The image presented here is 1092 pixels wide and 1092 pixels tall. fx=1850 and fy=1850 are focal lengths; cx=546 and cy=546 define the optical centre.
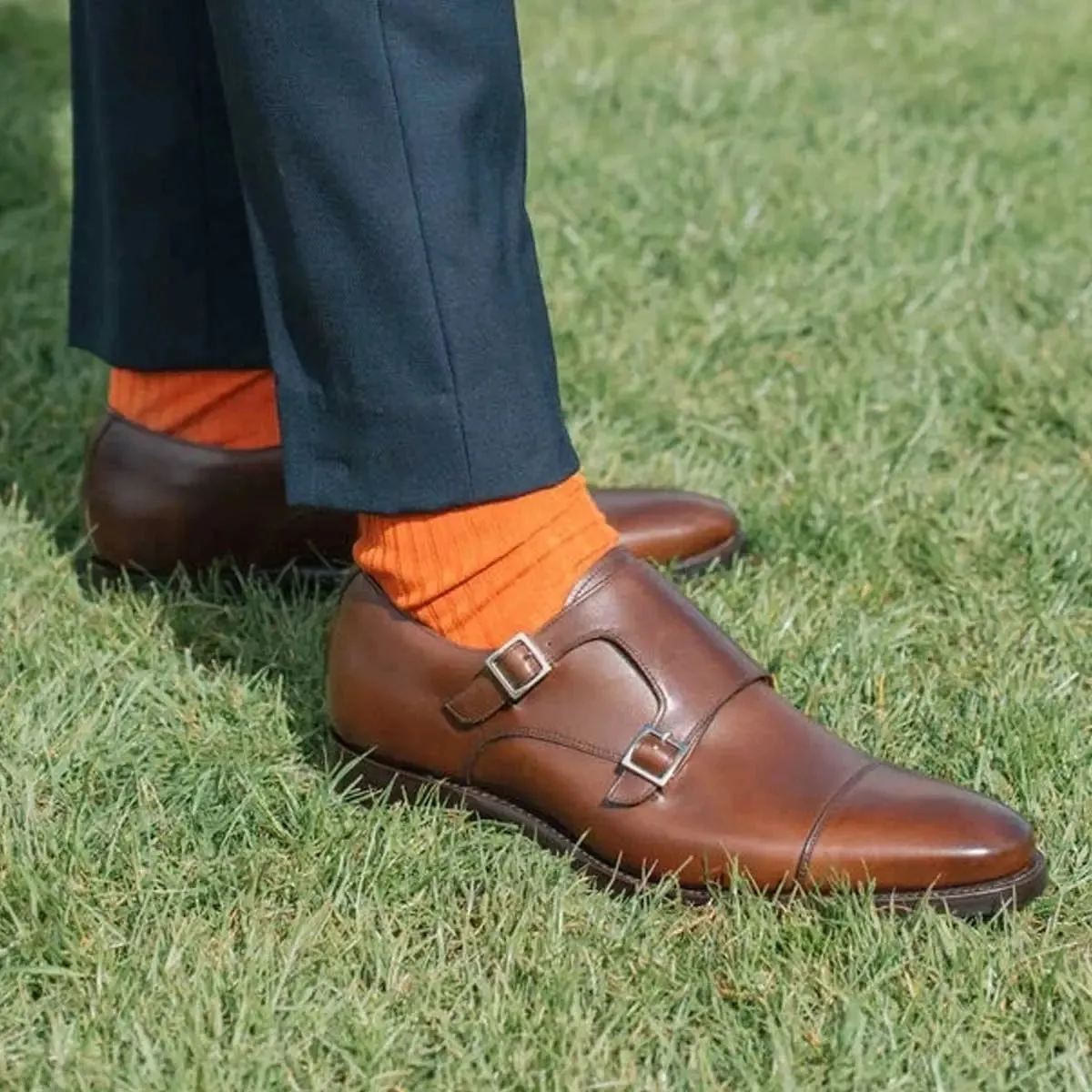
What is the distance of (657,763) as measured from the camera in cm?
132

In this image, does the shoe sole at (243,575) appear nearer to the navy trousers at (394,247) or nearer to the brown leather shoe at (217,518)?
the brown leather shoe at (217,518)

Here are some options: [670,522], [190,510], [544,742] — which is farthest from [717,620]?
[190,510]

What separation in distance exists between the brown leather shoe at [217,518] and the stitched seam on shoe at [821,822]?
502 mm

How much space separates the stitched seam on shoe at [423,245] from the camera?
1211 mm

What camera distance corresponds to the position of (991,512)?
1966 mm

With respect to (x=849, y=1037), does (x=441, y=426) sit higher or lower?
higher

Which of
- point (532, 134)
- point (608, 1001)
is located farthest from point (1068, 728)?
point (532, 134)

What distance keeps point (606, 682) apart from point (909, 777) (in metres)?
0.23

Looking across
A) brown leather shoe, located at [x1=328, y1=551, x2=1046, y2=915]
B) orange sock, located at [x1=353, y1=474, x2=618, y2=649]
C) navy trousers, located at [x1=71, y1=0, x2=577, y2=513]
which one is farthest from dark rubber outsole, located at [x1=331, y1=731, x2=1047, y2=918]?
navy trousers, located at [x1=71, y1=0, x2=577, y2=513]

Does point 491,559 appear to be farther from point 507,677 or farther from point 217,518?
point 217,518

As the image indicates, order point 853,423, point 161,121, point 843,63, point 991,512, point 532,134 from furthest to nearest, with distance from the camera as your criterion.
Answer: point 843,63, point 532,134, point 853,423, point 991,512, point 161,121

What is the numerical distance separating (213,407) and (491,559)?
0.51 m

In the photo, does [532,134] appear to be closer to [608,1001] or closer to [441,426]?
[441,426]

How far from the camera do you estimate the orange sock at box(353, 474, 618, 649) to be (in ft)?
4.40
